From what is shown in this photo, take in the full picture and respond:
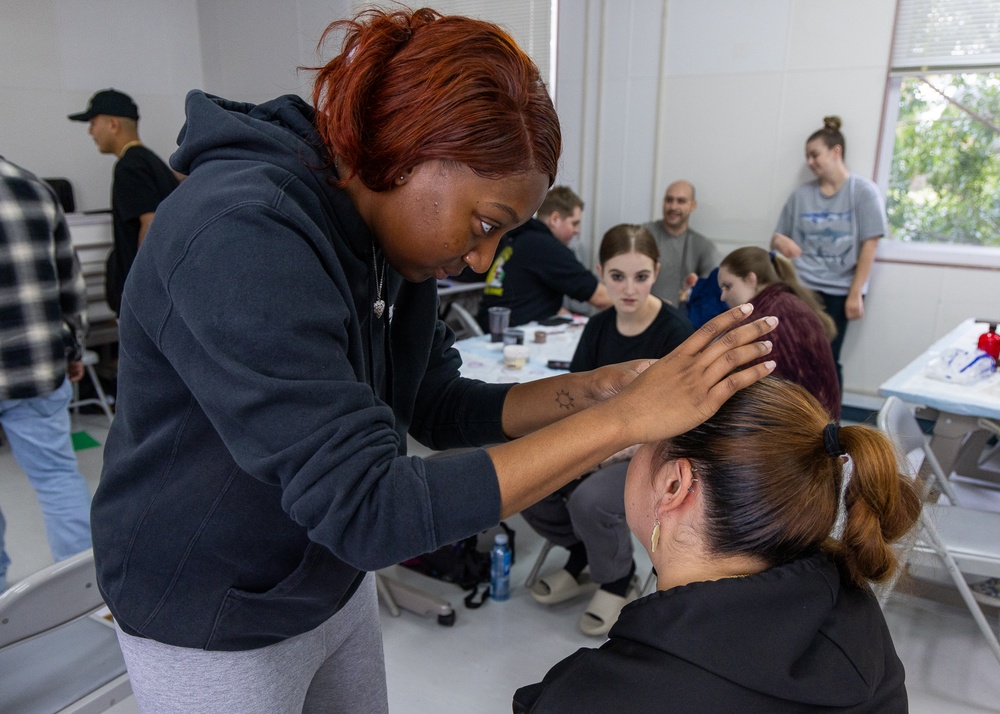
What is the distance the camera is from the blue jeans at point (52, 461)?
93.2 inches

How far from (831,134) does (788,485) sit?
413cm

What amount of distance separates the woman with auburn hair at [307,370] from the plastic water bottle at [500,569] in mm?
1677

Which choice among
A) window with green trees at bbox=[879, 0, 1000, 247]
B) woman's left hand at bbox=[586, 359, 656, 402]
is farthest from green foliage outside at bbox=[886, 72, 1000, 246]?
woman's left hand at bbox=[586, 359, 656, 402]

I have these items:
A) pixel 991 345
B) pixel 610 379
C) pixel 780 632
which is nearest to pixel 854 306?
pixel 991 345

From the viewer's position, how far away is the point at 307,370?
72 centimetres

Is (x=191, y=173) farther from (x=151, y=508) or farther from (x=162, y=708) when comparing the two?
(x=162, y=708)

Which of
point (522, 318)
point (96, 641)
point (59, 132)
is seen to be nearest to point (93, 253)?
point (59, 132)

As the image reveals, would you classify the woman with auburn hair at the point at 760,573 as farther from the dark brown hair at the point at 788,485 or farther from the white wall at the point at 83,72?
the white wall at the point at 83,72

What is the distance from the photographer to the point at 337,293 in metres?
0.78

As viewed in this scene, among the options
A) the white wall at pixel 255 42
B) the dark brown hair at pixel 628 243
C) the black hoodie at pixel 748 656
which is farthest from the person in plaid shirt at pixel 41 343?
the white wall at pixel 255 42

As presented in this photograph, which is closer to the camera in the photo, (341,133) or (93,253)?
(341,133)

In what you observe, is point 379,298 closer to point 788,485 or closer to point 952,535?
point 788,485

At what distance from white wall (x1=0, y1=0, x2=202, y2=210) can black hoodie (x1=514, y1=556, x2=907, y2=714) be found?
4465 mm

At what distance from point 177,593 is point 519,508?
1.49 feet
